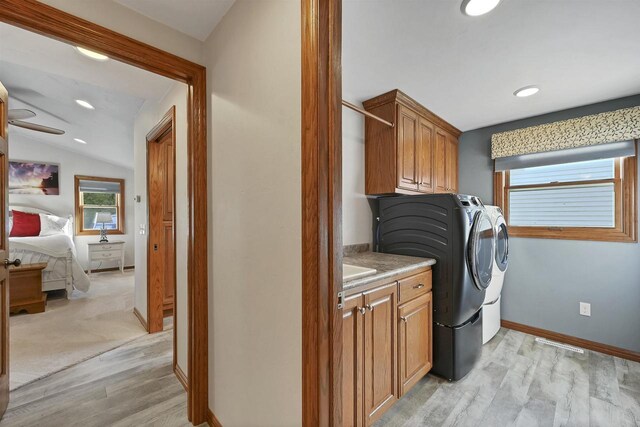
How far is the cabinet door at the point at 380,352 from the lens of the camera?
141cm

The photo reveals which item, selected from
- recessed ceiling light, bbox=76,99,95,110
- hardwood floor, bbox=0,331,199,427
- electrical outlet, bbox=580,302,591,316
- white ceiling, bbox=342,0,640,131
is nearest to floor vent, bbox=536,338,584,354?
electrical outlet, bbox=580,302,591,316

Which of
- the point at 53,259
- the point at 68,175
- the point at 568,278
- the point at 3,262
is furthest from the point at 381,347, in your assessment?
the point at 68,175

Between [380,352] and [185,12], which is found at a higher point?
[185,12]

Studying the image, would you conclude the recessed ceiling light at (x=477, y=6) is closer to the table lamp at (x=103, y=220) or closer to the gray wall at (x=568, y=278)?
the gray wall at (x=568, y=278)

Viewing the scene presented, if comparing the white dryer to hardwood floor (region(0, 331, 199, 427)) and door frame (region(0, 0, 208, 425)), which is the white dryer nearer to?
door frame (region(0, 0, 208, 425))

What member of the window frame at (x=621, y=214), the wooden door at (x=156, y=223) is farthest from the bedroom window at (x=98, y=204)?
the window frame at (x=621, y=214)

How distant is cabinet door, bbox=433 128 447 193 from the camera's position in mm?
2818

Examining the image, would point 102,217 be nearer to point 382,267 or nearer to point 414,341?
point 382,267

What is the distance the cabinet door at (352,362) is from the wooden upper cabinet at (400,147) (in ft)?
4.21

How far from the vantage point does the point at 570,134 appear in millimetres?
2535

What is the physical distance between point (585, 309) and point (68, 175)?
27.4 ft

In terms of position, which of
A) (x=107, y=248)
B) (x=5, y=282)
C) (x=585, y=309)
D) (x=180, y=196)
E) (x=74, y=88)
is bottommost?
(x=585, y=309)

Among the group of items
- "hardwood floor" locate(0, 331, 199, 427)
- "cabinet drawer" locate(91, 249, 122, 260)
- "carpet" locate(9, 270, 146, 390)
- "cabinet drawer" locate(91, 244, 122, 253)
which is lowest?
"hardwood floor" locate(0, 331, 199, 427)

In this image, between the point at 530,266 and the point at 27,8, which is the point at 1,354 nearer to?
the point at 27,8
